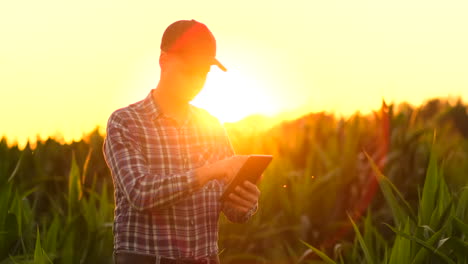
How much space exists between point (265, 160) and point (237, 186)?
8.3 inches

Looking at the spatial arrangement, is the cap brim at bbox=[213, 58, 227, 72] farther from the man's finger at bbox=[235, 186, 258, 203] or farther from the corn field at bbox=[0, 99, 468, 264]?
the corn field at bbox=[0, 99, 468, 264]

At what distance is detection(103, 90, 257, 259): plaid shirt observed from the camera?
3.58m

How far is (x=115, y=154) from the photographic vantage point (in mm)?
3576

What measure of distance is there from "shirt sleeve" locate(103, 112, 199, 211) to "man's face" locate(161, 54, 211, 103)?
381 millimetres

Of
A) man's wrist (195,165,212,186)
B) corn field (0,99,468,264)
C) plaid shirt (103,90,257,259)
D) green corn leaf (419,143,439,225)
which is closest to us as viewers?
man's wrist (195,165,212,186)

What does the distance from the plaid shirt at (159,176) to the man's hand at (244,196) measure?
150 mm

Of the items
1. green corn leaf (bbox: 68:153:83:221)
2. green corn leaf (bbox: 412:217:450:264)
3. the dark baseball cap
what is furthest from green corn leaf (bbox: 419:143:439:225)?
green corn leaf (bbox: 68:153:83:221)

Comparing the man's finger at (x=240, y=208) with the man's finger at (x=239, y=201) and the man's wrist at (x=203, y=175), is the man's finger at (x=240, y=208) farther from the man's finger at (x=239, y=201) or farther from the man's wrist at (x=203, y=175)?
the man's wrist at (x=203, y=175)

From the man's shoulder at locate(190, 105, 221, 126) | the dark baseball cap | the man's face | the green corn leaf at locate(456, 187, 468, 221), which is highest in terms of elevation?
the dark baseball cap

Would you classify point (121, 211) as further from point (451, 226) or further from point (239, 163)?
point (451, 226)

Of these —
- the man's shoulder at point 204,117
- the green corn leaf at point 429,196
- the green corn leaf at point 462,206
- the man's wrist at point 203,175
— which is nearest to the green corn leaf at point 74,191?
the man's shoulder at point 204,117

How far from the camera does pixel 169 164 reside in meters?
3.69

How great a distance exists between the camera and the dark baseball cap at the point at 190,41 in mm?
3521

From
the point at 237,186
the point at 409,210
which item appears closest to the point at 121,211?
the point at 237,186
